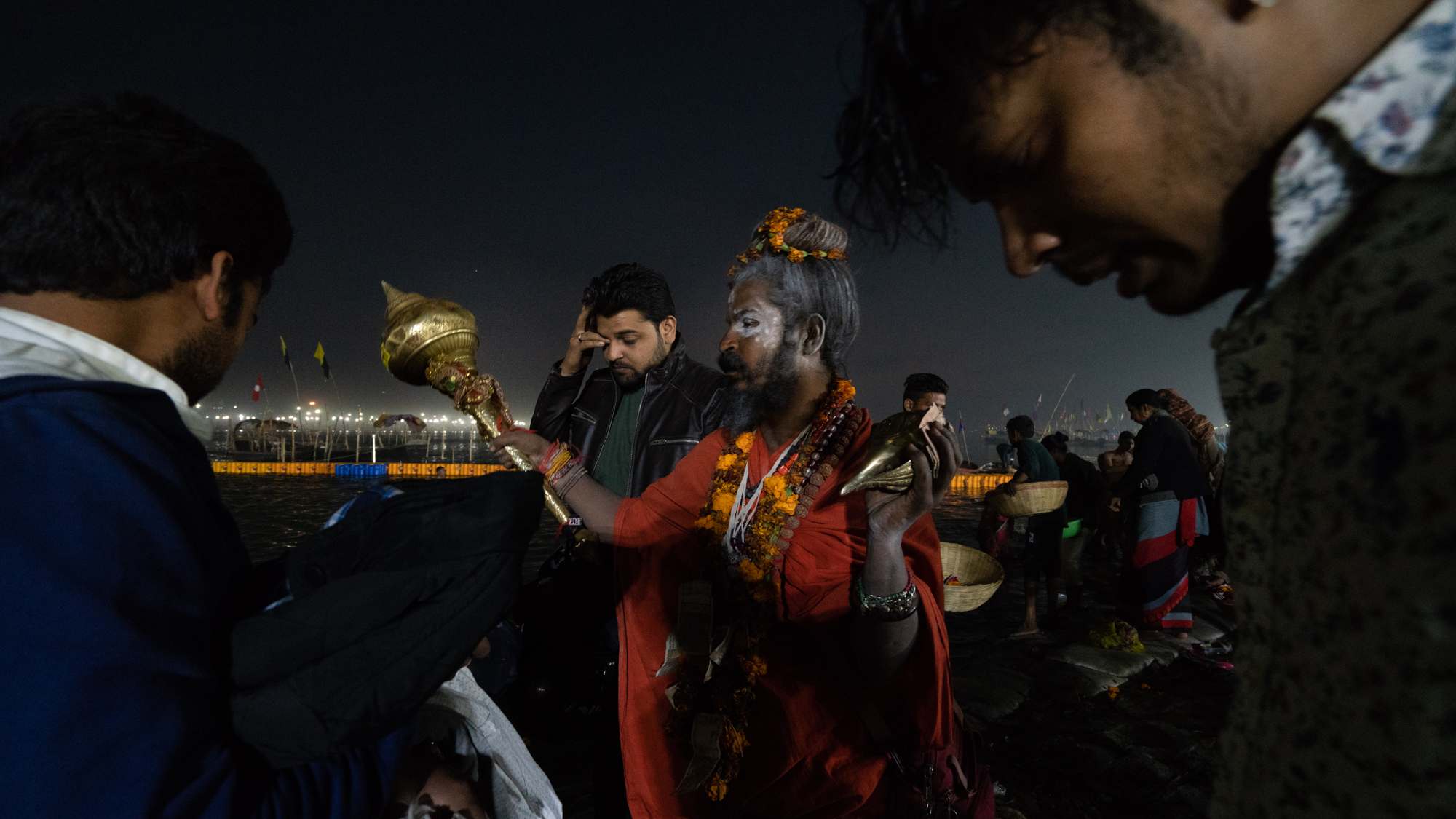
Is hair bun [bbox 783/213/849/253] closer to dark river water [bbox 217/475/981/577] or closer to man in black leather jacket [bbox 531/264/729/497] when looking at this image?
man in black leather jacket [bbox 531/264/729/497]

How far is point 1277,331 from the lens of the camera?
625 millimetres

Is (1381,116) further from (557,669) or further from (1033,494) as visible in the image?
(1033,494)

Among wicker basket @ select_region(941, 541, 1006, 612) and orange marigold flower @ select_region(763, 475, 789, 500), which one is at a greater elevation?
orange marigold flower @ select_region(763, 475, 789, 500)

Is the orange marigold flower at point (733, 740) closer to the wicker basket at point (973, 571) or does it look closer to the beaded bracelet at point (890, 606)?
the beaded bracelet at point (890, 606)

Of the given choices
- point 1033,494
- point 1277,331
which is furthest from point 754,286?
point 1033,494

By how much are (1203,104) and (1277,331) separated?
10.4 inches

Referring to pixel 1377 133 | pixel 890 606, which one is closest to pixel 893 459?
pixel 890 606

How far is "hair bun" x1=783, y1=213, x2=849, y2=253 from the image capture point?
252 cm

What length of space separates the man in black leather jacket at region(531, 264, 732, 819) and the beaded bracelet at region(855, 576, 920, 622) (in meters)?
2.04

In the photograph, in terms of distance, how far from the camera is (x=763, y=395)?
2.58m

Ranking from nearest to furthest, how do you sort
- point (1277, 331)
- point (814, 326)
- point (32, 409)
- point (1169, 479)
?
point (1277, 331) → point (32, 409) → point (814, 326) → point (1169, 479)

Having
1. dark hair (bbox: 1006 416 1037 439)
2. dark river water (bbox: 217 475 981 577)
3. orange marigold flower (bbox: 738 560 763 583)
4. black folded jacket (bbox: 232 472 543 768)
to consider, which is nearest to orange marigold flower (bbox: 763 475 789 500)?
orange marigold flower (bbox: 738 560 763 583)

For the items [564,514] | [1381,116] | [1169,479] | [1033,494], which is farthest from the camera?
[1169,479]

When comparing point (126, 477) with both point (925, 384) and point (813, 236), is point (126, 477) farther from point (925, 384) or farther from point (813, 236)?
point (925, 384)
